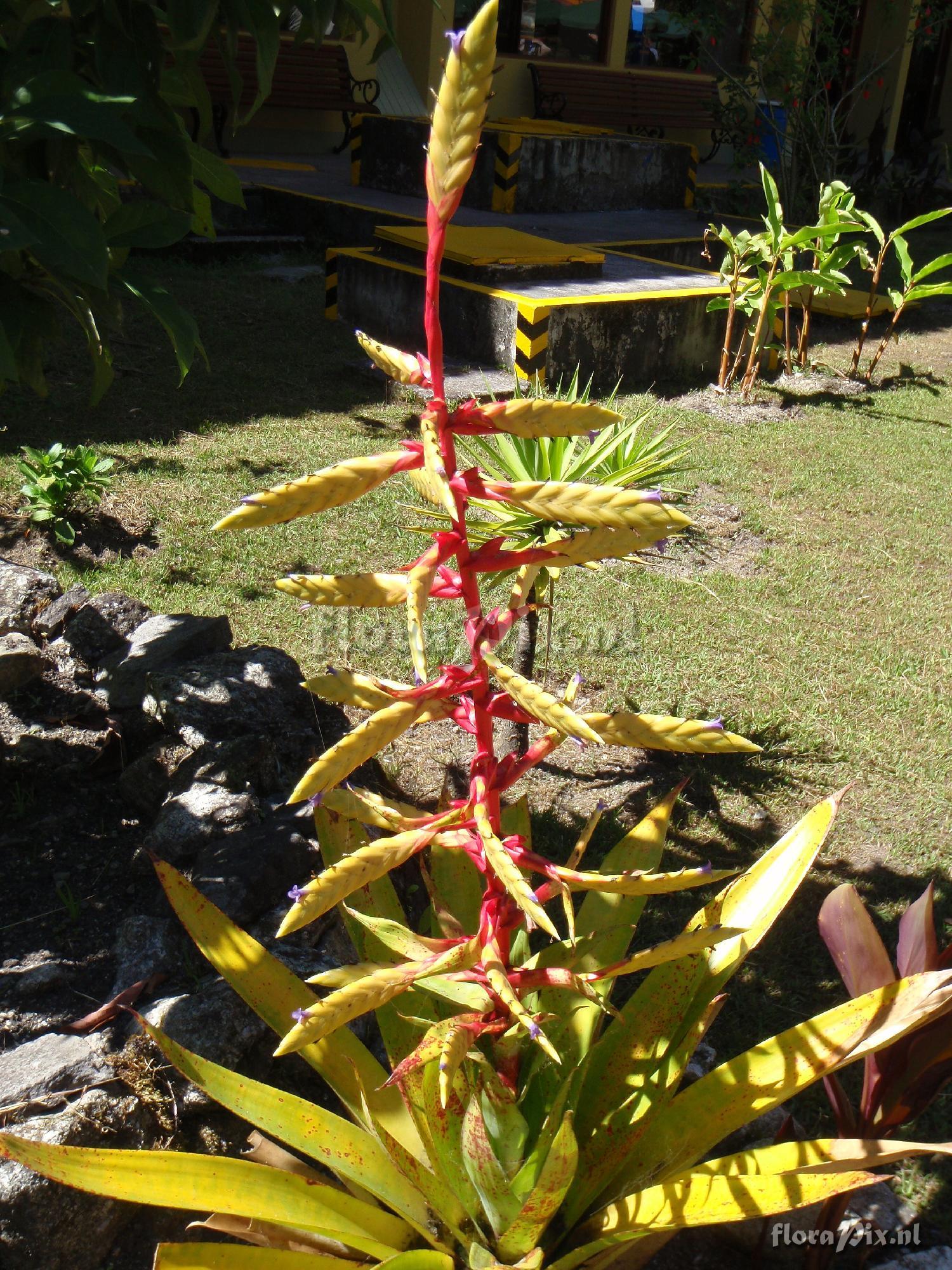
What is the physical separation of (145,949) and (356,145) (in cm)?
1203

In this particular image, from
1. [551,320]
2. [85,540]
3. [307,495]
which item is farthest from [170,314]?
[551,320]

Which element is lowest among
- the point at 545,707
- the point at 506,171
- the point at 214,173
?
→ the point at 545,707

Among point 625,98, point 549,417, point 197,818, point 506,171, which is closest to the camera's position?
point 549,417

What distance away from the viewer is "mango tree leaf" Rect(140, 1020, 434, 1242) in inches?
Answer: 69.3

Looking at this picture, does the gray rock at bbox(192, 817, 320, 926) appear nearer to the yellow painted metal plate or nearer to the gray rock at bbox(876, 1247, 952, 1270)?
the gray rock at bbox(876, 1247, 952, 1270)

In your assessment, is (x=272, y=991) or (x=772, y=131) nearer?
(x=272, y=991)

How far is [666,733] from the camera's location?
129 cm

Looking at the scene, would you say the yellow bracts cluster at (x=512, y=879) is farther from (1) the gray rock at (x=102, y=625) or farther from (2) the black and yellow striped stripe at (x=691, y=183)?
(2) the black and yellow striped stripe at (x=691, y=183)

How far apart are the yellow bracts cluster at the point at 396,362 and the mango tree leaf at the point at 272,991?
3.55 feet

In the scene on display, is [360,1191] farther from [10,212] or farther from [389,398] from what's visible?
[389,398]

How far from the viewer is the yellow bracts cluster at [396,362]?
116cm

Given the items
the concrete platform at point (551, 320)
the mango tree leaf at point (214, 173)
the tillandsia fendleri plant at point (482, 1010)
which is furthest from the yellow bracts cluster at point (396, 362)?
the concrete platform at point (551, 320)

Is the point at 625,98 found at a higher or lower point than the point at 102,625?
higher

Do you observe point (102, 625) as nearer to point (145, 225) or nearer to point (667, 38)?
point (145, 225)
